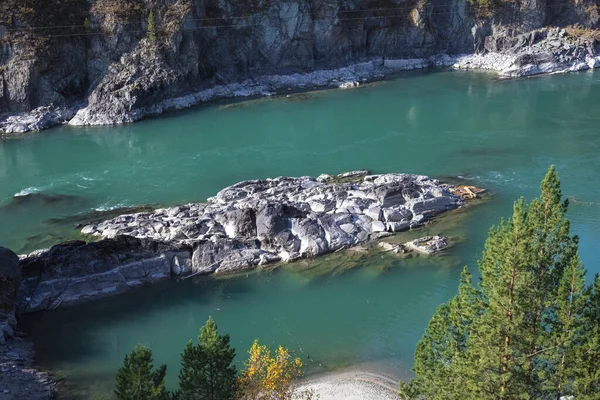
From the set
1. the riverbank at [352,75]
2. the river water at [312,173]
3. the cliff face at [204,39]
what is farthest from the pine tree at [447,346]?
the cliff face at [204,39]

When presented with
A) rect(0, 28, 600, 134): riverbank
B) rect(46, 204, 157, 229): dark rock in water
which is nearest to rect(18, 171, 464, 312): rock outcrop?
rect(46, 204, 157, 229): dark rock in water

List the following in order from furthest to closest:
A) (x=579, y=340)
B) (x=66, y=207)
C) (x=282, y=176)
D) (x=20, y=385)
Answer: (x=282, y=176) → (x=66, y=207) → (x=20, y=385) → (x=579, y=340)

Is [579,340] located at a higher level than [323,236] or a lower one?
higher

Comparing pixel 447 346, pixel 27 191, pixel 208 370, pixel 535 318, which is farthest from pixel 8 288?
pixel 535 318

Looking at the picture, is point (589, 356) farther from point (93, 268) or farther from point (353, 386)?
point (93, 268)

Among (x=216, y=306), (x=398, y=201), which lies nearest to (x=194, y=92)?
(x=398, y=201)

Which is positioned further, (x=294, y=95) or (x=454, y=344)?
(x=294, y=95)

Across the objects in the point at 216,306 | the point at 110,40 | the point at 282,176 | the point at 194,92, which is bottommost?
the point at 216,306

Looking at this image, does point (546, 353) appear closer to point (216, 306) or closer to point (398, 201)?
point (216, 306)
